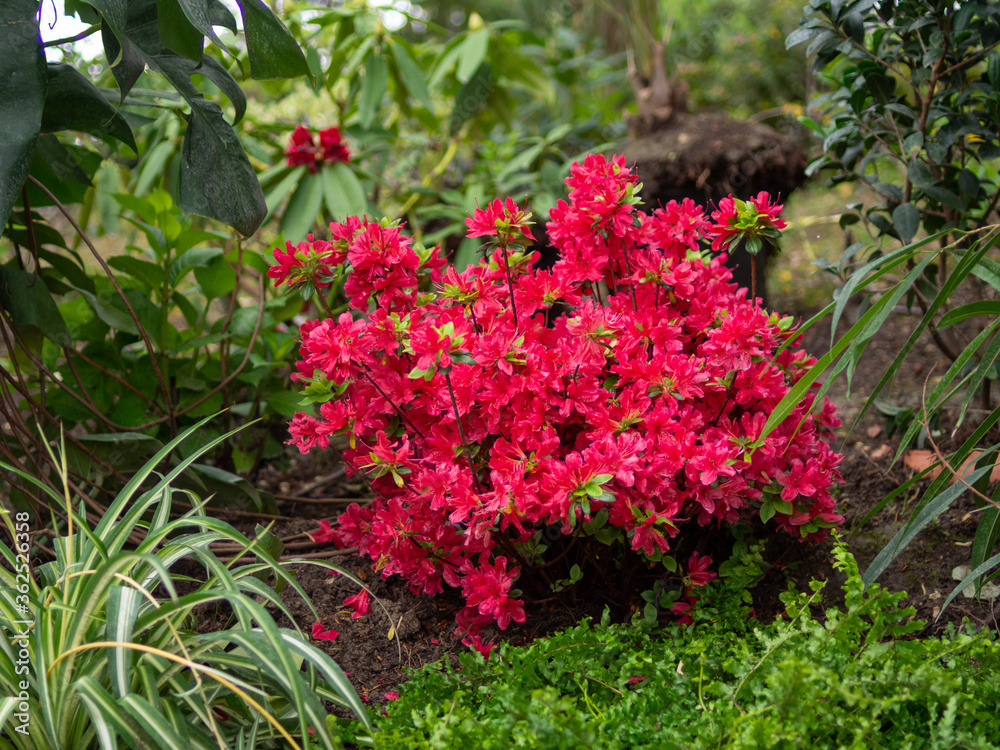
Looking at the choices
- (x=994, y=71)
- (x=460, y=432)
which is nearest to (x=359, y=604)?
(x=460, y=432)

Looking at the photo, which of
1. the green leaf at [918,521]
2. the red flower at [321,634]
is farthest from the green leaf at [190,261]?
the green leaf at [918,521]

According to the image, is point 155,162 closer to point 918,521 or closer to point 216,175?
point 216,175

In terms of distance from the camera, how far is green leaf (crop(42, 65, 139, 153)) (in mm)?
1378

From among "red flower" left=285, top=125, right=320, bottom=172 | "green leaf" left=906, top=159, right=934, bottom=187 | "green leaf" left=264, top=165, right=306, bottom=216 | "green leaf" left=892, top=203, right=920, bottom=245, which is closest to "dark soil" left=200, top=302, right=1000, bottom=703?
"green leaf" left=892, top=203, right=920, bottom=245

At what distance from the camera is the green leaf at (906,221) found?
177 cm

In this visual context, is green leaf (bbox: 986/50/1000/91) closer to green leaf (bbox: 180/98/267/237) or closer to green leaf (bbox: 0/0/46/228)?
green leaf (bbox: 180/98/267/237)

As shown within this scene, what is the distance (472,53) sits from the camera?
303 cm

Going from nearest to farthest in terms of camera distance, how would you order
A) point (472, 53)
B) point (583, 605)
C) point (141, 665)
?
1. point (141, 665)
2. point (583, 605)
3. point (472, 53)

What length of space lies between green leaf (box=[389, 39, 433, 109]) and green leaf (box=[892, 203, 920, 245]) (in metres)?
1.76

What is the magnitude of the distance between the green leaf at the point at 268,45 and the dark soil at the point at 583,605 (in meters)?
1.04

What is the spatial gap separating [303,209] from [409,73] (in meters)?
0.73

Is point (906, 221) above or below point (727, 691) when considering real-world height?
above

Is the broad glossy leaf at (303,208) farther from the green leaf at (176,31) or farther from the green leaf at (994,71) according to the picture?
the green leaf at (994,71)

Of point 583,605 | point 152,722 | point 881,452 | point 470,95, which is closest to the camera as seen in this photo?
point 152,722
